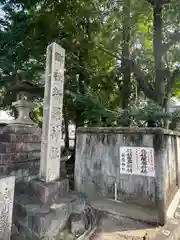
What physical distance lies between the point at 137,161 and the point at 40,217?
2.18 m

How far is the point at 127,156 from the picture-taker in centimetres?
400

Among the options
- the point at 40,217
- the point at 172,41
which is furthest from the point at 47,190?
the point at 172,41

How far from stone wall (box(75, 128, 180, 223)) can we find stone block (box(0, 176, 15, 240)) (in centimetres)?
219

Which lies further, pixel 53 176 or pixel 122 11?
pixel 122 11

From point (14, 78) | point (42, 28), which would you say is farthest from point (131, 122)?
point (42, 28)

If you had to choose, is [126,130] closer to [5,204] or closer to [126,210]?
[126,210]

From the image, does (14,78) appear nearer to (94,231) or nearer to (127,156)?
(127,156)

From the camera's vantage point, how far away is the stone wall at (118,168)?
371 centimetres

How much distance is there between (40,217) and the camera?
9.36ft

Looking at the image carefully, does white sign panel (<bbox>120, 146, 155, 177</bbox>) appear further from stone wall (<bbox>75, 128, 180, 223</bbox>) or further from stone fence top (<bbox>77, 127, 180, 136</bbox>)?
stone fence top (<bbox>77, 127, 180, 136</bbox>)

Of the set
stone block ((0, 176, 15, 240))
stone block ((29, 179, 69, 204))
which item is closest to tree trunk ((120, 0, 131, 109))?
stone block ((29, 179, 69, 204))

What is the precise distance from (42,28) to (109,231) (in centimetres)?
598

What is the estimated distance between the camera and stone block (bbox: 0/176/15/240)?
2357 millimetres

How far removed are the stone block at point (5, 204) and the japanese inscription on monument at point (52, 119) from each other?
939mm
